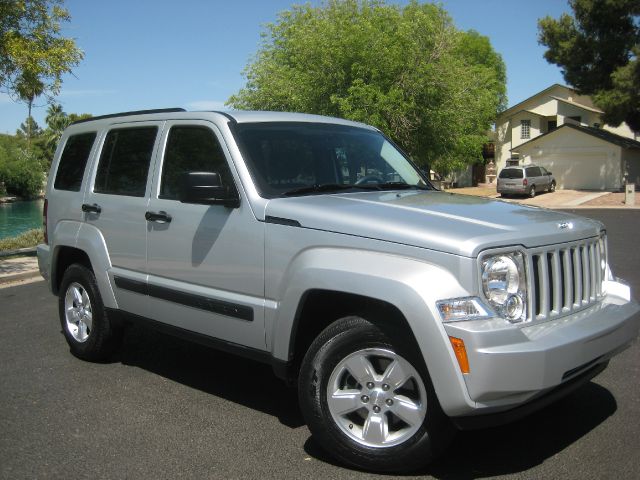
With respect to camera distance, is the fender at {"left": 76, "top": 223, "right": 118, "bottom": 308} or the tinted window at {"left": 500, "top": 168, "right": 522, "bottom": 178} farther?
the tinted window at {"left": 500, "top": 168, "right": 522, "bottom": 178}

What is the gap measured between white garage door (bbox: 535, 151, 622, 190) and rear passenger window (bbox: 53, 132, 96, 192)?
39657 mm

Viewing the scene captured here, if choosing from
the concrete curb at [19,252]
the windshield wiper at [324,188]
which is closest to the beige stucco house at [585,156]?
the concrete curb at [19,252]

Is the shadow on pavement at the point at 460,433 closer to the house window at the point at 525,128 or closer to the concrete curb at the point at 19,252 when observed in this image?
the concrete curb at the point at 19,252

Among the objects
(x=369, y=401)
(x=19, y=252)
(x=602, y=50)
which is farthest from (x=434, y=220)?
(x=602, y=50)

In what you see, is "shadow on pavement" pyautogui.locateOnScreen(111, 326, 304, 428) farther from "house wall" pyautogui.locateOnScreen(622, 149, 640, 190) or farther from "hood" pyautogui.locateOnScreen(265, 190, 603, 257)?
"house wall" pyautogui.locateOnScreen(622, 149, 640, 190)

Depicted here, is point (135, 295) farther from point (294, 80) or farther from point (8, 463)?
point (294, 80)

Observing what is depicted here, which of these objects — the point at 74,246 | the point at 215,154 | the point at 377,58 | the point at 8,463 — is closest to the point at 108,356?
the point at 74,246

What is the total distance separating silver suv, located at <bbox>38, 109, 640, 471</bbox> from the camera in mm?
3080

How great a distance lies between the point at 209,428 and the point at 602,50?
38.5 m

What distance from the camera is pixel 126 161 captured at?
5.16 metres

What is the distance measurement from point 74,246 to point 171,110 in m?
1.50

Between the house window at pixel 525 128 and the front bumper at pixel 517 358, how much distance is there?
50.6 m

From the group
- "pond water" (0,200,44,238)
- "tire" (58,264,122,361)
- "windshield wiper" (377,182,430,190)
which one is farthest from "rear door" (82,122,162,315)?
"pond water" (0,200,44,238)

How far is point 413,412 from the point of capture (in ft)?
10.8
